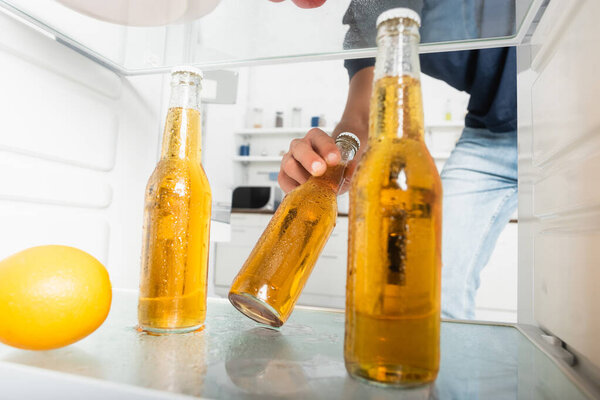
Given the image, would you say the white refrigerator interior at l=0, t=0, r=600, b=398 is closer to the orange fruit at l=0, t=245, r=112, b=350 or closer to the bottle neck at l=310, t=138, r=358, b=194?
the orange fruit at l=0, t=245, r=112, b=350

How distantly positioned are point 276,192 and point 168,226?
3012 mm

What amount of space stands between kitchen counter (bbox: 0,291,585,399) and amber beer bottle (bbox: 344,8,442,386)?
0.08ft

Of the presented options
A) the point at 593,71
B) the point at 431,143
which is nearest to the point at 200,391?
the point at 593,71

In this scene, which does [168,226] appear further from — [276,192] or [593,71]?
[276,192]

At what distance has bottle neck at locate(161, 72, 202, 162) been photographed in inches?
18.6

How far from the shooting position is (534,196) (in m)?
0.55

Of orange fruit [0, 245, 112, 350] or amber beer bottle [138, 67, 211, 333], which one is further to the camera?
amber beer bottle [138, 67, 211, 333]

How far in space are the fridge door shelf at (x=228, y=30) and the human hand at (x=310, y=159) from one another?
152 millimetres

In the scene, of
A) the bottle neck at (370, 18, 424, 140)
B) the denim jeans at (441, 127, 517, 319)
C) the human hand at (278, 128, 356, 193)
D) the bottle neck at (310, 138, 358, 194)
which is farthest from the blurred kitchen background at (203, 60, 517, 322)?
the bottle neck at (370, 18, 424, 140)

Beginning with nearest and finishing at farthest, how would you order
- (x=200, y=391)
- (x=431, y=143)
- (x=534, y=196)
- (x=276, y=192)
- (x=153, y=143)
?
1. (x=200, y=391)
2. (x=534, y=196)
3. (x=153, y=143)
4. (x=276, y=192)
5. (x=431, y=143)

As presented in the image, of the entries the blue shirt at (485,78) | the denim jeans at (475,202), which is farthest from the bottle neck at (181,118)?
the denim jeans at (475,202)

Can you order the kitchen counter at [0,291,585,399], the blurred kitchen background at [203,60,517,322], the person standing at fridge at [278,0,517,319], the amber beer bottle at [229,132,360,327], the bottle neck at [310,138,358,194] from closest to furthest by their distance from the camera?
1. the kitchen counter at [0,291,585,399]
2. the amber beer bottle at [229,132,360,327]
3. the bottle neck at [310,138,358,194]
4. the person standing at fridge at [278,0,517,319]
5. the blurred kitchen background at [203,60,517,322]

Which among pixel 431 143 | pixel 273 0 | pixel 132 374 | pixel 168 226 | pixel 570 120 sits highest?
pixel 431 143

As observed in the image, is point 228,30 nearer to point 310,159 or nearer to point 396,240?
point 310,159
